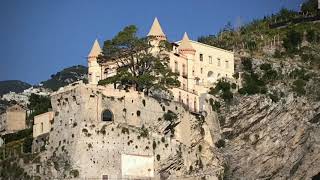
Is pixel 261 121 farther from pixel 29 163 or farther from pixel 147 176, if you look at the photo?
pixel 29 163

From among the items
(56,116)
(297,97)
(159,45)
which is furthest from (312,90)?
(56,116)

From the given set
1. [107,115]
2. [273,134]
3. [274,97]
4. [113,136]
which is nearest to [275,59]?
[274,97]

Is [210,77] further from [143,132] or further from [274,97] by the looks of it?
[143,132]

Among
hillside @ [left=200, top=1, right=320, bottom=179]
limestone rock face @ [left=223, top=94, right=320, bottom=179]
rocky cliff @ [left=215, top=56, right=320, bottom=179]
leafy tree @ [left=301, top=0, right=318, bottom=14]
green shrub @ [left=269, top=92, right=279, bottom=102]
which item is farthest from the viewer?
leafy tree @ [left=301, top=0, right=318, bottom=14]

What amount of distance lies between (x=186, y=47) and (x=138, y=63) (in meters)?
8.15

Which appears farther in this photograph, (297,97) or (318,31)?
(318,31)

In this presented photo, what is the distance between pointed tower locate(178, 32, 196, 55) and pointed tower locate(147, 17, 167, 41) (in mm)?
3086

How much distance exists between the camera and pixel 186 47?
102000 mm

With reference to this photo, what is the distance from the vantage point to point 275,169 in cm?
9462

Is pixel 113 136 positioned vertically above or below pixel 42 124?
below

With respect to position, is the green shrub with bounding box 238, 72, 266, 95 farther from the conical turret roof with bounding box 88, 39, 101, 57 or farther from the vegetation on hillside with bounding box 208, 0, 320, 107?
the conical turret roof with bounding box 88, 39, 101, 57

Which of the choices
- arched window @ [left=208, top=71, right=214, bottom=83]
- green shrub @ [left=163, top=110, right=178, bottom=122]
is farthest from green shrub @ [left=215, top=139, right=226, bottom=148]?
arched window @ [left=208, top=71, right=214, bottom=83]

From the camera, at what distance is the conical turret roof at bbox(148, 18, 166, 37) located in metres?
99.6

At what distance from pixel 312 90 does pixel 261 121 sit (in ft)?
23.3
